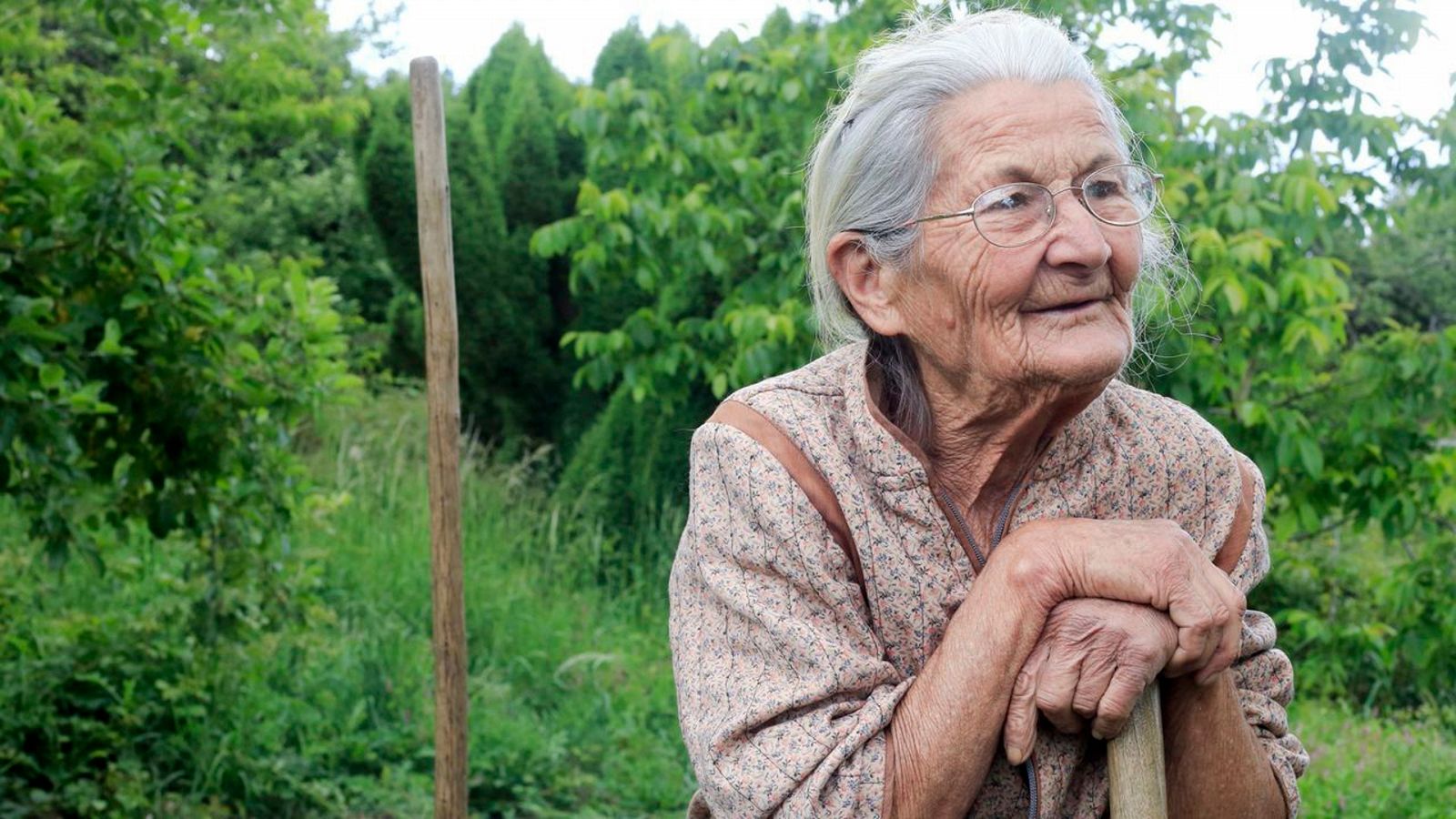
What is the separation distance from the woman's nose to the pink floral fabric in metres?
0.27

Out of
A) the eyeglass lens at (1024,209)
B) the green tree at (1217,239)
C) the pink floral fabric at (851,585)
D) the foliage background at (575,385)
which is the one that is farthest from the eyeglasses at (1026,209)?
the green tree at (1217,239)

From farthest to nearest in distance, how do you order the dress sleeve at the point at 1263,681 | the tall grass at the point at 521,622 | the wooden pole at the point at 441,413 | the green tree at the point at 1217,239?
the tall grass at the point at 521,622 < the green tree at the point at 1217,239 < the wooden pole at the point at 441,413 < the dress sleeve at the point at 1263,681

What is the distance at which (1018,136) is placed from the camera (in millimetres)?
1782

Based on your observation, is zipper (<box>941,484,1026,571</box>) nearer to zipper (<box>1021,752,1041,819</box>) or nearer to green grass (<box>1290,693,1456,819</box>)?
zipper (<box>1021,752,1041,819</box>)

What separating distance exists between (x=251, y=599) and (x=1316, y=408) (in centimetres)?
347

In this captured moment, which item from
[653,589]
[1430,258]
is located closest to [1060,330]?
[653,589]

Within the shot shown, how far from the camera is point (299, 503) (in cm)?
442

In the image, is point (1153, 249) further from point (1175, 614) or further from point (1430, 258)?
point (1430, 258)

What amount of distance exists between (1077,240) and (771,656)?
622mm

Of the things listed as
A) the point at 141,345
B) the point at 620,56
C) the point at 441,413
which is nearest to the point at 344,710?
the point at 141,345

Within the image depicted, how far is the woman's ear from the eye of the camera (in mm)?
1911

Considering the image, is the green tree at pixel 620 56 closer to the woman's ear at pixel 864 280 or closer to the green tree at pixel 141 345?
the green tree at pixel 141 345

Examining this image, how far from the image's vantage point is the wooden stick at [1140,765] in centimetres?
173

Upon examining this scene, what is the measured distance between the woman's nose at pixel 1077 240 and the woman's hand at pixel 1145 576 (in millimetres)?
320
